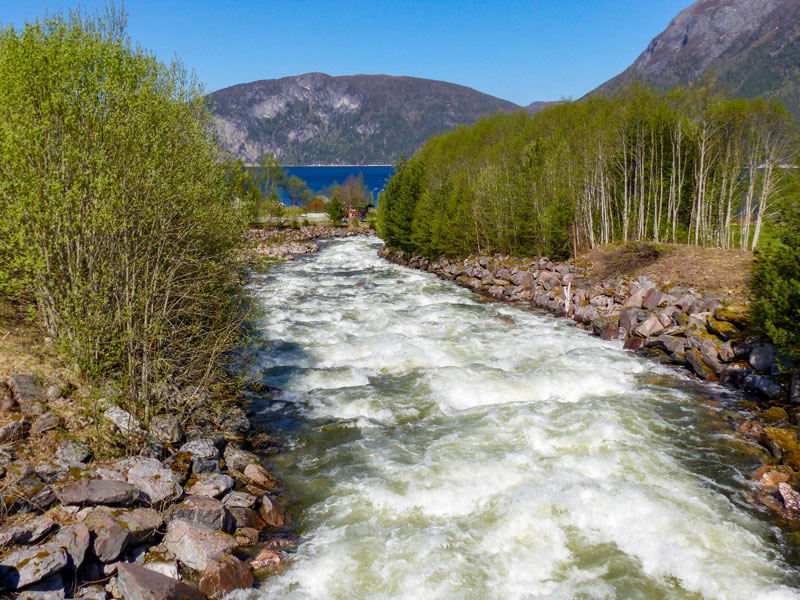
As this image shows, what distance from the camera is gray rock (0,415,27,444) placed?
1034 centimetres

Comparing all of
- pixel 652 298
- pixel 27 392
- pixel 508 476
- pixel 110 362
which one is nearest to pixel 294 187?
pixel 652 298

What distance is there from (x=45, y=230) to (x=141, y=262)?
7.18 feet

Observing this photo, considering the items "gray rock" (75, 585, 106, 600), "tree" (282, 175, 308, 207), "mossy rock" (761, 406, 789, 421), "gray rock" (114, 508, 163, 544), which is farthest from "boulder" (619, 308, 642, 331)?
"tree" (282, 175, 308, 207)

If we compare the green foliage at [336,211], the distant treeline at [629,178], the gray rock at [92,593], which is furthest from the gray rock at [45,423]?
the green foliage at [336,211]

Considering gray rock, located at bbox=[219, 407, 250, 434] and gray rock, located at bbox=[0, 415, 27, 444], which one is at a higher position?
gray rock, located at bbox=[0, 415, 27, 444]

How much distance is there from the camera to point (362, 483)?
12.7m

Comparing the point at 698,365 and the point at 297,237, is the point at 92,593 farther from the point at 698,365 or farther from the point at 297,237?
the point at 297,237

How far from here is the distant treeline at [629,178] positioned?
110 feet

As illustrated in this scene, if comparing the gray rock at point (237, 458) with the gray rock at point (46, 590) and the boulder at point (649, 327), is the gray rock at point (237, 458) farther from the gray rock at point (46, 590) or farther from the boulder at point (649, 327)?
→ the boulder at point (649, 327)

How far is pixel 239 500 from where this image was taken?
11.1 m

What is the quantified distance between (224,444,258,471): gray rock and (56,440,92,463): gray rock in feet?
10.8

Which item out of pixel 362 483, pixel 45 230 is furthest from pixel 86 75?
pixel 362 483

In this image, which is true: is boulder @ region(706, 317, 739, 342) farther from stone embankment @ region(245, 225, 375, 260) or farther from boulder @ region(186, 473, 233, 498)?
stone embankment @ region(245, 225, 375, 260)

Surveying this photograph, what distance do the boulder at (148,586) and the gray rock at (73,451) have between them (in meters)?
3.35
